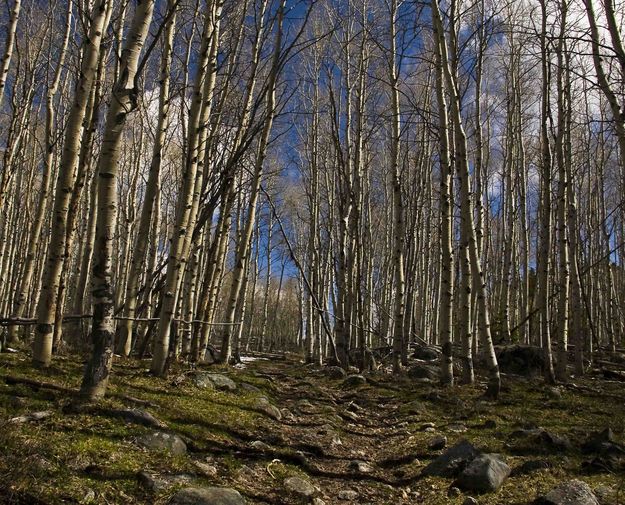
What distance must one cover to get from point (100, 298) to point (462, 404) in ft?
17.4

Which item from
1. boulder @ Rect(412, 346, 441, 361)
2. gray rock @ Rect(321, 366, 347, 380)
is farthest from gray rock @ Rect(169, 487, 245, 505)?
boulder @ Rect(412, 346, 441, 361)

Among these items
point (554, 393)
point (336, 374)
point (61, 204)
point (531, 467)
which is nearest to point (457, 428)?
point (531, 467)

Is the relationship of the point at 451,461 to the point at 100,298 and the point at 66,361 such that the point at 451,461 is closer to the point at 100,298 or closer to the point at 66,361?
the point at 100,298

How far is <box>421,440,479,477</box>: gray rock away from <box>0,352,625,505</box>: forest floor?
0.38 feet

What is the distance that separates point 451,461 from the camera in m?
4.30

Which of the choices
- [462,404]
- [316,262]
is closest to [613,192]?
[316,262]

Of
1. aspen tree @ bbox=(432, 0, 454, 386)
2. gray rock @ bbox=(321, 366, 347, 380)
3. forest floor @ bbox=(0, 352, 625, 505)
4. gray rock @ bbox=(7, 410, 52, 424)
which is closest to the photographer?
forest floor @ bbox=(0, 352, 625, 505)

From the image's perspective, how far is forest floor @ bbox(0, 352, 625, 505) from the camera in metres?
3.04

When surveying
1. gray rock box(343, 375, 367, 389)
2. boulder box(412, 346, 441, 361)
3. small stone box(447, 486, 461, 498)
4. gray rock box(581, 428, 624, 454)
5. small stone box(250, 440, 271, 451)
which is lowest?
small stone box(447, 486, 461, 498)

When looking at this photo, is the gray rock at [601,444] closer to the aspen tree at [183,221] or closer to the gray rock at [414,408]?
the gray rock at [414,408]

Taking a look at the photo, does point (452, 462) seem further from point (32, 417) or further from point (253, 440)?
point (32, 417)

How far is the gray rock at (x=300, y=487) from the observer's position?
12.0 feet

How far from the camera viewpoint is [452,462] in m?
4.29

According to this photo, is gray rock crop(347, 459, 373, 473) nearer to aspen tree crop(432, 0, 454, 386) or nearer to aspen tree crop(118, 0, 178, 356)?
aspen tree crop(118, 0, 178, 356)
